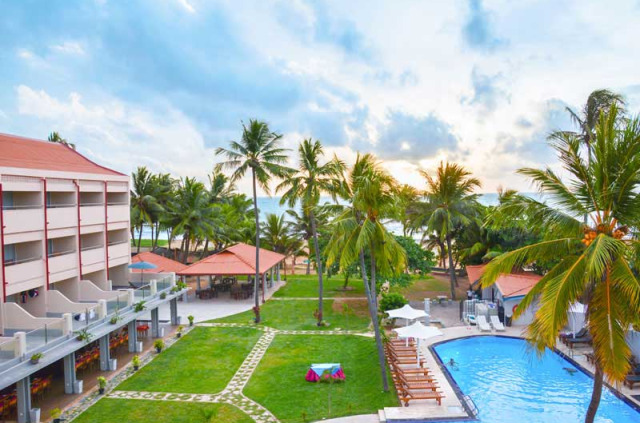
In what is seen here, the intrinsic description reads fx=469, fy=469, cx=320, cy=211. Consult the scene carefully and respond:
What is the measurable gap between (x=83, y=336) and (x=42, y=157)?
33.2 ft

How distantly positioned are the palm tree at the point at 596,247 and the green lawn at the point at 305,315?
16.1m

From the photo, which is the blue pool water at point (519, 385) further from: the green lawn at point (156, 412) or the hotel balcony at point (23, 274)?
the hotel balcony at point (23, 274)

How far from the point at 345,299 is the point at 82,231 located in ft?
57.8

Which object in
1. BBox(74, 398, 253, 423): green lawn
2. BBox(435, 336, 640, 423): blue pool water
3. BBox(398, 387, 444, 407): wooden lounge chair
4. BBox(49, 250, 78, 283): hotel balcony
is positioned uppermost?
BBox(49, 250, 78, 283): hotel balcony

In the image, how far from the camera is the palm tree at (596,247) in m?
8.23

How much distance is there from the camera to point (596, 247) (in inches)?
320

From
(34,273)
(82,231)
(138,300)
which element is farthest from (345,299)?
(34,273)

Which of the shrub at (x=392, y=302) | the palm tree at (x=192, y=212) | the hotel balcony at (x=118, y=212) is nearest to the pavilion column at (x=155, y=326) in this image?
the hotel balcony at (x=118, y=212)

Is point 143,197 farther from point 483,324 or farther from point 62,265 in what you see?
point 483,324

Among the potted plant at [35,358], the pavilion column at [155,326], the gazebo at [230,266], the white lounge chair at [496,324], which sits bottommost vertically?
the white lounge chair at [496,324]

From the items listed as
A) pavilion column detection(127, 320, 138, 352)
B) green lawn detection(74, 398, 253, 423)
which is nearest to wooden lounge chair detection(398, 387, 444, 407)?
green lawn detection(74, 398, 253, 423)

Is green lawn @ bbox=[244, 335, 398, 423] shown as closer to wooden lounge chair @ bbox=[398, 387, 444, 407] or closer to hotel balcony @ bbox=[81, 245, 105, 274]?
wooden lounge chair @ bbox=[398, 387, 444, 407]

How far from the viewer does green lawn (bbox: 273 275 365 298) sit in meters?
34.8

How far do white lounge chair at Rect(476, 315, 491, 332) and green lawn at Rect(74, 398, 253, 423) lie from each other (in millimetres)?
14263
